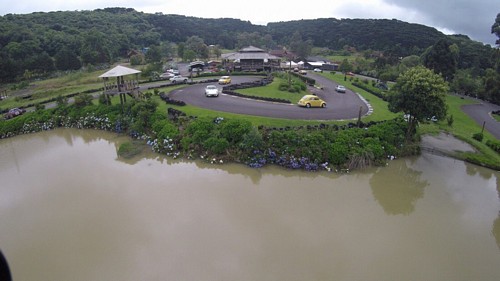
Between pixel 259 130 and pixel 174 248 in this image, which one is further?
pixel 259 130

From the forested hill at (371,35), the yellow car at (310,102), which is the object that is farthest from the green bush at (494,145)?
the forested hill at (371,35)

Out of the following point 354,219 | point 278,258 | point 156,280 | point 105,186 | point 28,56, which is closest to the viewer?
point 156,280

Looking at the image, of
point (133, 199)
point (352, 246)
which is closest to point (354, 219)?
point (352, 246)

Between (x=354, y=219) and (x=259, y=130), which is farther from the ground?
(x=259, y=130)

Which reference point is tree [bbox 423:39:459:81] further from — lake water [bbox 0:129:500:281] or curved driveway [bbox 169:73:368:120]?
lake water [bbox 0:129:500:281]

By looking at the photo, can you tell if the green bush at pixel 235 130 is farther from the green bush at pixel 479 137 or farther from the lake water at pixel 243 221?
the green bush at pixel 479 137

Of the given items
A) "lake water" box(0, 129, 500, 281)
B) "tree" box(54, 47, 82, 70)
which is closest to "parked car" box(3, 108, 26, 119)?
→ "lake water" box(0, 129, 500, 281)

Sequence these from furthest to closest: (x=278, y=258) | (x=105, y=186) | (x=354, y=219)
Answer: (x=105, y=186)
(x=354, y=219)
(x=278, y=258)

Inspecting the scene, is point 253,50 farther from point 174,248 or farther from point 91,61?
point 174,248
